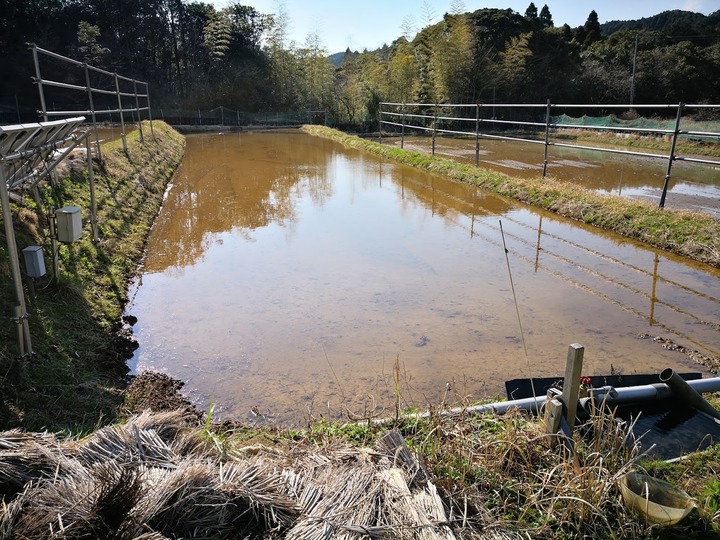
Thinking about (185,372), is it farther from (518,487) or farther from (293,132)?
(293,132)

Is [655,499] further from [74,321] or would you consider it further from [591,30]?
[591,30]

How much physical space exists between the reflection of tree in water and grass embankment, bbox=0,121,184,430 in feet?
1.33

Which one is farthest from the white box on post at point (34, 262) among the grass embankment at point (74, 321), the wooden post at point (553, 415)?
the wooden post at point (553, 415)

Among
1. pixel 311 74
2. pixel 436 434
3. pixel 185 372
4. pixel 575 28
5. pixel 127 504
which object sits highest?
pixel 575 28

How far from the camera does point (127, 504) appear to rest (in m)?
1.44

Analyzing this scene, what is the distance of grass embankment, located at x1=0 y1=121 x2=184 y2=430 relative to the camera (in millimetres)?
2570

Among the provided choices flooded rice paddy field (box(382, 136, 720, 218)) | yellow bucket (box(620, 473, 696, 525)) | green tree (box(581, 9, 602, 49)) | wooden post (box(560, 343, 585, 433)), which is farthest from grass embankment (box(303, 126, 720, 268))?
green tree (box(581, 9, 602, 49))

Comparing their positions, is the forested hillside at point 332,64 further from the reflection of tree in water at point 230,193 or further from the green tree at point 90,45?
the reflection of tree in water at point 230,193

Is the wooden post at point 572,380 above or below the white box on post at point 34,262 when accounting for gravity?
below

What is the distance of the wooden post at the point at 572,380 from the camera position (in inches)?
80.7

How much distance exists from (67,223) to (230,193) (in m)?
5.63

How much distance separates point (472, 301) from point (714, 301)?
6.75 feet

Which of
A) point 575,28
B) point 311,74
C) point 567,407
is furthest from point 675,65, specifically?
point 567,407

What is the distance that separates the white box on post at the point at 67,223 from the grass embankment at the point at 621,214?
5.77 m
